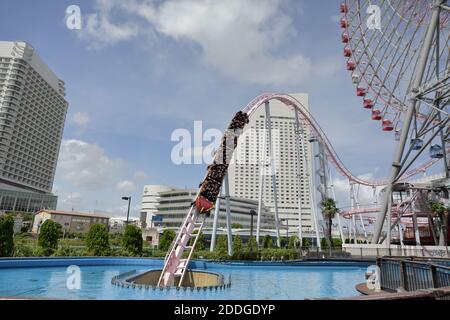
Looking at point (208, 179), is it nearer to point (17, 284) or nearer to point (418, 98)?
point (17, 284)

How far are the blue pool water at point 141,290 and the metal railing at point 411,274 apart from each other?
5.60 metres

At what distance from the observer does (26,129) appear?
4109 inches

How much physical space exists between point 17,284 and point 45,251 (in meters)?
13.6

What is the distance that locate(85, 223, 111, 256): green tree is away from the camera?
3164 cm

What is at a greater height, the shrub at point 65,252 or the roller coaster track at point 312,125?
the roller coaster track at point 312,125

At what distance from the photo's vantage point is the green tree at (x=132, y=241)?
33.6 m

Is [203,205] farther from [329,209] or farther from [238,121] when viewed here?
[329,209]

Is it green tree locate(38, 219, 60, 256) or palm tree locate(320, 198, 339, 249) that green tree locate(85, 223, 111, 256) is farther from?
palm tree locate(320, 198, 339, 249)

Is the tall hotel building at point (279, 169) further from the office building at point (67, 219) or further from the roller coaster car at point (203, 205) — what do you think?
the roller coaster car at point (203, 205)

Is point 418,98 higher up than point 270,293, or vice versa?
point 418,98

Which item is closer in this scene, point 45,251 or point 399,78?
point 45,251

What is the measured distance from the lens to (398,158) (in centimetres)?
3098

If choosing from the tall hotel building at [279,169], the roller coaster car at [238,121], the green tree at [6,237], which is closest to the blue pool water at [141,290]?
the green tree at [6,237]
